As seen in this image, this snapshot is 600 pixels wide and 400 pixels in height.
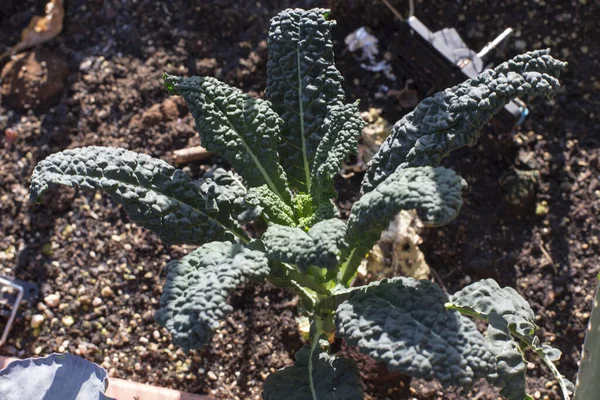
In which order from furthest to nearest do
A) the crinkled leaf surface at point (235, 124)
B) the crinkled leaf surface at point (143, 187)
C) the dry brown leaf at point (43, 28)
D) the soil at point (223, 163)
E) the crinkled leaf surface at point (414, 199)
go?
the dry brown leaf at point (43, 28)
the soil at point (223, 163)
the crinkled leaf surface at point (235, 124)
the crinkled leaf surface at point (143, 187)
the crinkled leaf surface at point (414, 199)

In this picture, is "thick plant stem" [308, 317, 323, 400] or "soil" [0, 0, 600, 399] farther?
"soil" [0, 0, 600, 399]

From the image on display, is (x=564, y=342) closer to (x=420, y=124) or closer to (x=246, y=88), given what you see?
(x=420, y=124)

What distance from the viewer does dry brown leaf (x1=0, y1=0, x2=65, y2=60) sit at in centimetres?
309

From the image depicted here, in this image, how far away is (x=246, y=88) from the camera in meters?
2.94

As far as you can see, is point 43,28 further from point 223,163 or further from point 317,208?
point 317,208

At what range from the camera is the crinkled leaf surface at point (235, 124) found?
1.95m

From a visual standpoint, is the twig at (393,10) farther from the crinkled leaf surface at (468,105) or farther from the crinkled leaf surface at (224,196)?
the crinkled leaf surface at (224,196)

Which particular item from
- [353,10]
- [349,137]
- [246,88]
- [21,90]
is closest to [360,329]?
[349,137]

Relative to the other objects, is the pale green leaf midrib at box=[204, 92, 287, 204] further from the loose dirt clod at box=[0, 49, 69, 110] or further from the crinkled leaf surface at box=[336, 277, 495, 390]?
the loose dirt clod at box=[0, 49, 69, 110]

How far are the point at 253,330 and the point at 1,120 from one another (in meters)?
1.58

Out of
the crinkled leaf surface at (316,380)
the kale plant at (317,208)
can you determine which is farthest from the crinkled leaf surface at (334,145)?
the crinkled leaf surface at (316,380)

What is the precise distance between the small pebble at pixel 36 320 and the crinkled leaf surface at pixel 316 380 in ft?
3.87

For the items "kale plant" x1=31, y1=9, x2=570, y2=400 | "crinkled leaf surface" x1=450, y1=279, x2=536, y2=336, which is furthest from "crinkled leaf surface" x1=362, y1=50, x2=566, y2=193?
"crinkled leaf surface" x1=450, y1=279, x2=536, y2=336

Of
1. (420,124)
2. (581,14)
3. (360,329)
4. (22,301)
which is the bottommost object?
(22,301)
